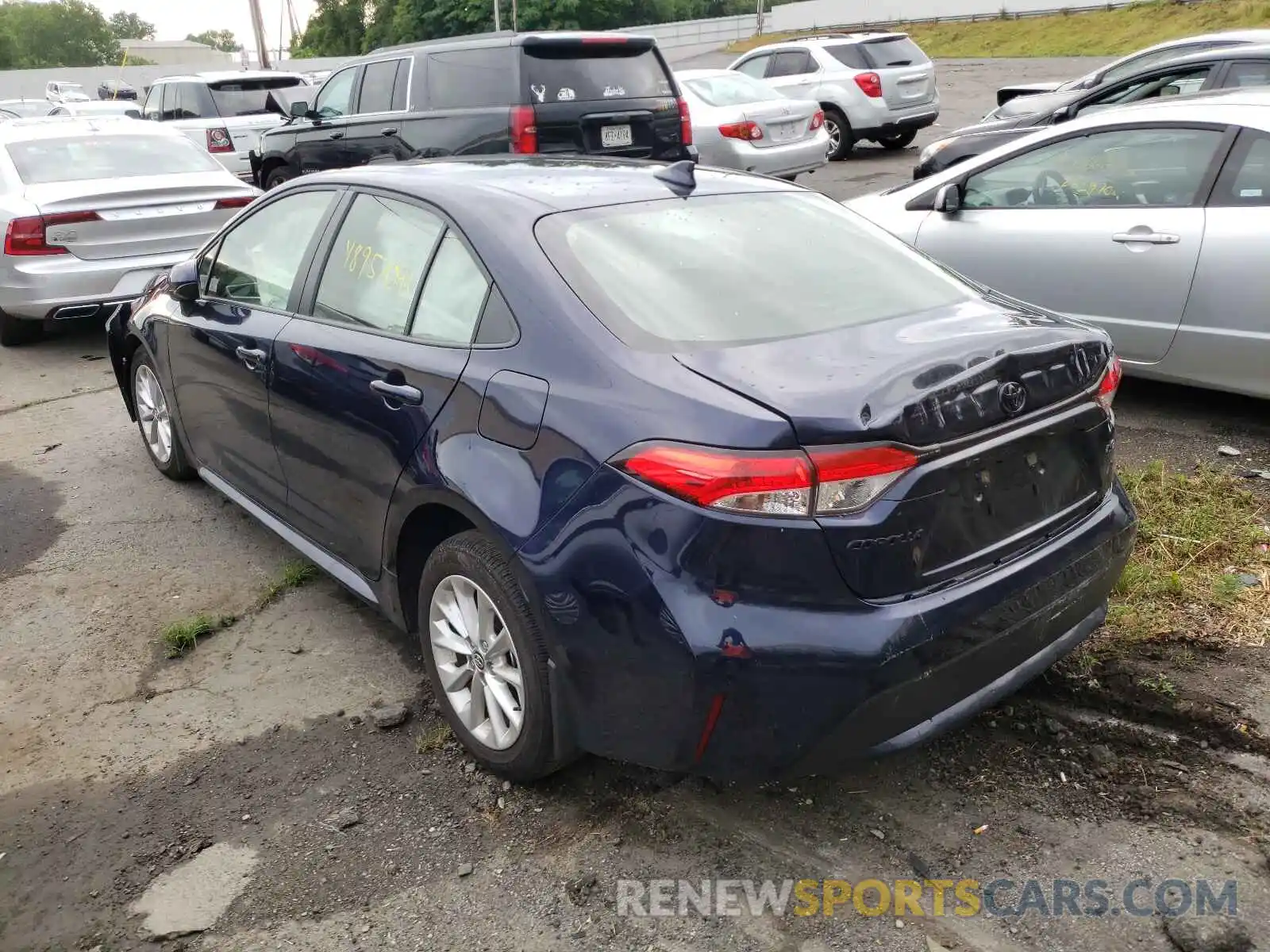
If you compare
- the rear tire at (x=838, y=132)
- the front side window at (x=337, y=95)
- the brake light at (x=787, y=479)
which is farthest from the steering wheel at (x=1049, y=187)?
the rear tire at (x=838, y=132)

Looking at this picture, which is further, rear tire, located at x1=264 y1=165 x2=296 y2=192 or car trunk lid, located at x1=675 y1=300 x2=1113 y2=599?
rear tire, located at x1=264 y1=165 x2=296 y2=192

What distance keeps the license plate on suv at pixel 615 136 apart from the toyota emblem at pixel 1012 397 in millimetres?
7156

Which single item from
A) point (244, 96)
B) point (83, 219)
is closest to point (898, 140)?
point (244, 96)

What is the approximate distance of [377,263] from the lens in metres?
3.44

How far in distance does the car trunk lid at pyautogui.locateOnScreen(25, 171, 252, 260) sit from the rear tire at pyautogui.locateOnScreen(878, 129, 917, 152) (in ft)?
36.4

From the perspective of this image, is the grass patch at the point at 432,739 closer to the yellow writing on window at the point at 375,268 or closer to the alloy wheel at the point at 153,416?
the yellow writing on window at the point at 375,268

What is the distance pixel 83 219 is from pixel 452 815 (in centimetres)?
621

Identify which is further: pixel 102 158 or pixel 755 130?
pixel 755 130

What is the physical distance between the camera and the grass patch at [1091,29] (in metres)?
29.5

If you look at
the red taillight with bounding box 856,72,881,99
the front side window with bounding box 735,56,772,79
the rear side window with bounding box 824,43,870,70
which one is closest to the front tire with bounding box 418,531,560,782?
the red taillight with bounding box 856,72,881,99

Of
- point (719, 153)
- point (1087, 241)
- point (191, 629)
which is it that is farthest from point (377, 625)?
point (719, 153)

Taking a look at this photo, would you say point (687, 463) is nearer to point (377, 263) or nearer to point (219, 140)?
point (377, 263)

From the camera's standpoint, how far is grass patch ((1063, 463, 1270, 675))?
3.43m

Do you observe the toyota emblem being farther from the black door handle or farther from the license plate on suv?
the license plate on suv
